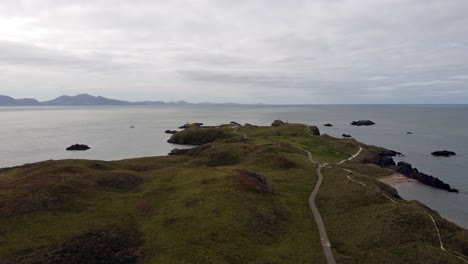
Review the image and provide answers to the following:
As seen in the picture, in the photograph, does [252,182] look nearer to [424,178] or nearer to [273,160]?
[273,160]

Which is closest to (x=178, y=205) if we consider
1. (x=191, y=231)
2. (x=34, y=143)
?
(x=191, y=231)

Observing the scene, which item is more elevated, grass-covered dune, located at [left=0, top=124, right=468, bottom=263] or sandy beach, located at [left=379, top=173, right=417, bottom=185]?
grass-covered dune, located at [left=0, top=124, right=468, bottom=263]

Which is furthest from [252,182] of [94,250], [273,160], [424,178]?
[424,178]

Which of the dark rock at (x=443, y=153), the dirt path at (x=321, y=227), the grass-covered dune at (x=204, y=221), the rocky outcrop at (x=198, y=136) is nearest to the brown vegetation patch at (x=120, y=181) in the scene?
the grass-covered dune at (x=204, y=221)

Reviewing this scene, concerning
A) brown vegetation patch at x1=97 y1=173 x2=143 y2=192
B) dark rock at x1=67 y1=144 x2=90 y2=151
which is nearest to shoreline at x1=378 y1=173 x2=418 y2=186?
brown vegetation patch at x1=97 y1=173 x2=143 y2=192

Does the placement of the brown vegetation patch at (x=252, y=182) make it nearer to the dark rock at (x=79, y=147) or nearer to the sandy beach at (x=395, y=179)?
the sandy beach at (x=395, y=179)

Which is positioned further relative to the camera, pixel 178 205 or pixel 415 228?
pixel 178 205

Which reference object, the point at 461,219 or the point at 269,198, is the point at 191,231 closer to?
the point at 269,198

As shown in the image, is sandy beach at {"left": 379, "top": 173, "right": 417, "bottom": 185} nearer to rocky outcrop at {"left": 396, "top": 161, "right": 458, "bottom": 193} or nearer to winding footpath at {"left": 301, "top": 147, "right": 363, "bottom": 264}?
rocky outcrop at {"left": 396, "top": 161, "right": 458, "bottom": 193}
